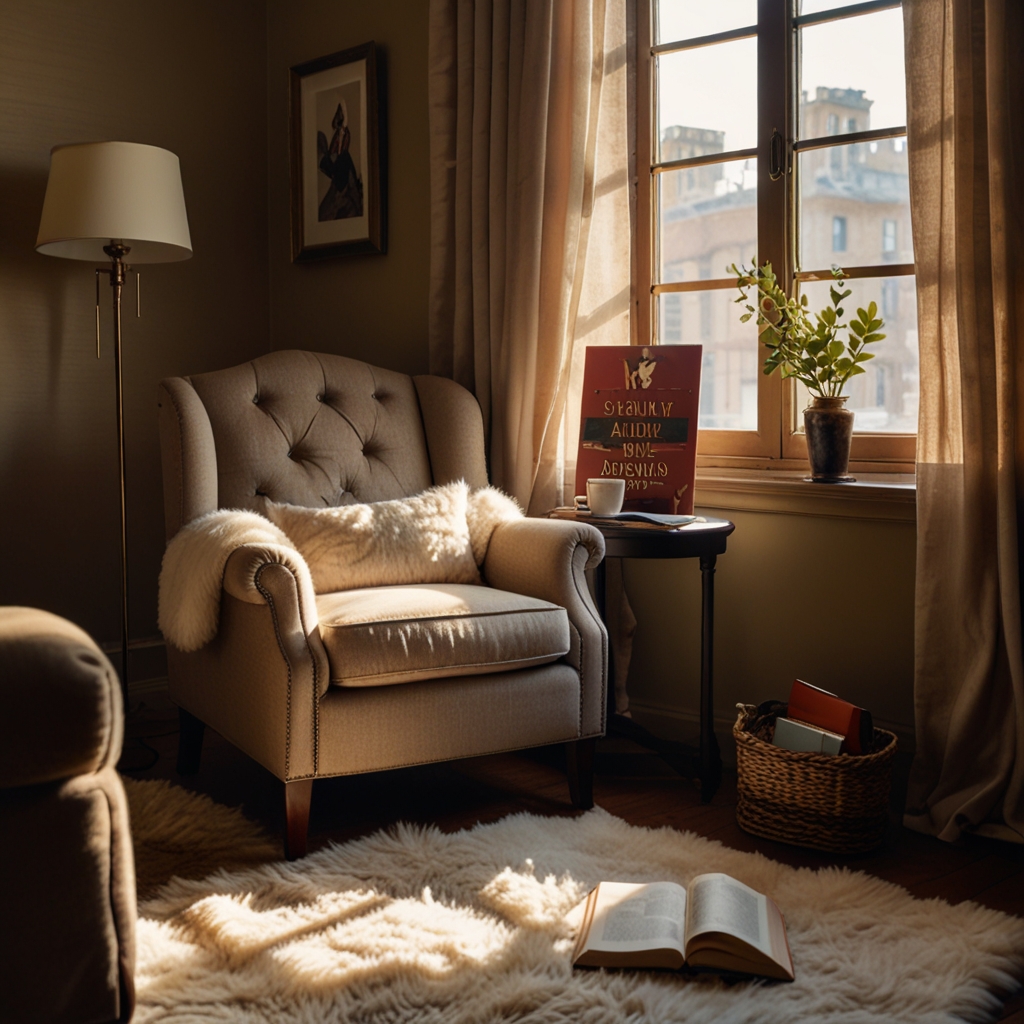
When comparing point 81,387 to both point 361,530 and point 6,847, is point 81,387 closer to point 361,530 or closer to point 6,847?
point 361,530

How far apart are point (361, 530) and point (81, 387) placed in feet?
4.08

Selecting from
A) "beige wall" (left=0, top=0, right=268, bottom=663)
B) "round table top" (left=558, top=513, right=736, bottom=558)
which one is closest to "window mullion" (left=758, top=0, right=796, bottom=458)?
"round table top" (left=558, top=513, right=736, bottom=558)

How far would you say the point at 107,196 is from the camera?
2.54 metres

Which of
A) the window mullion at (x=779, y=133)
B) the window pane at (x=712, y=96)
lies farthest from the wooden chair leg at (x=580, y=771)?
the window pane at (x=712, y=96)

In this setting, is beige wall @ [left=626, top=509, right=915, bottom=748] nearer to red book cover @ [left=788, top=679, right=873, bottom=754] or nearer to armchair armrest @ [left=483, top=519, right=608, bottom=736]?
red book cover @ [left=788, top=679, right=873, bottom=754]

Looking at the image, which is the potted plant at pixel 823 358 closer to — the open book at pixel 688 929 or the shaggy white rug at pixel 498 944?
the shaggy white rug at pixel 498 944

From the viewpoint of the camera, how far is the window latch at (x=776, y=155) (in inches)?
98.4

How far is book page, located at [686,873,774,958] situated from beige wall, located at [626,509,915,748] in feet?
2.66

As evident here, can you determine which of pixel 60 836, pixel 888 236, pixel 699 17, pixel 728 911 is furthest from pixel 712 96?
pixel 60 836

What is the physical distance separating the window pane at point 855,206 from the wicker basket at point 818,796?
110cm

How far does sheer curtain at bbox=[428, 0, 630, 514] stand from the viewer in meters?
2.64

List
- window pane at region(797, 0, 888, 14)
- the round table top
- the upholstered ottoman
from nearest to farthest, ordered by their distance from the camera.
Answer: the upholstered ottoman < the round table top < window pane at region(797, 0, 888, 14)

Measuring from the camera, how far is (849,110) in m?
2.42

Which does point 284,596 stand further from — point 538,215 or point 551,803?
point 538,215
